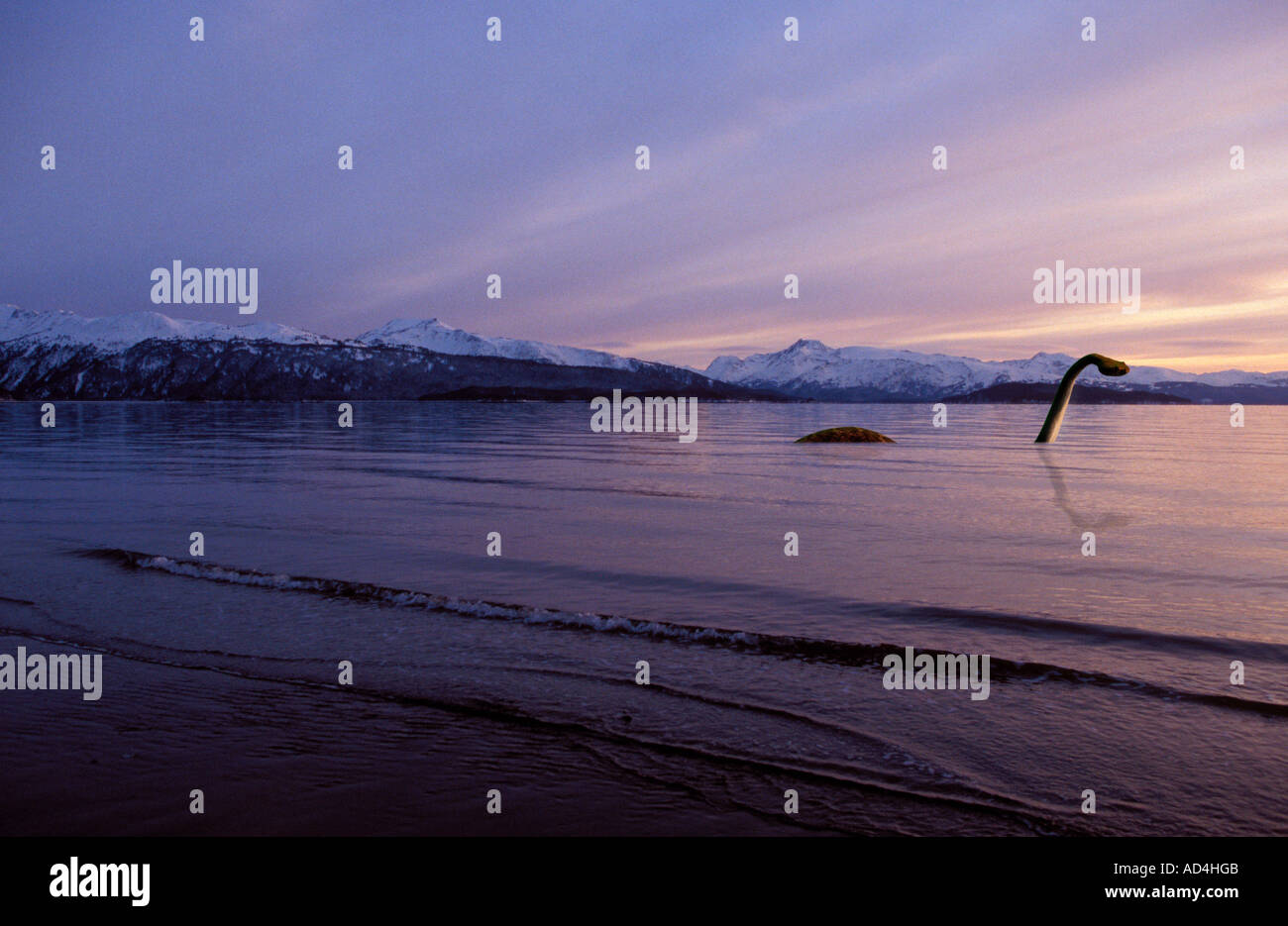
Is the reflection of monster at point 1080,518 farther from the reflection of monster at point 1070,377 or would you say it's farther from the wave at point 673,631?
the reflection of monster at point 1070,377

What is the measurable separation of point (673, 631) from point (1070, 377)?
54.4 metres

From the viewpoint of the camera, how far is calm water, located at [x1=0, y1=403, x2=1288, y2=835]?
20.5 ft

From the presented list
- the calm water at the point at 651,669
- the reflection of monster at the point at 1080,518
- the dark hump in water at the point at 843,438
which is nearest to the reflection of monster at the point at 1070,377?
the dark hump in water at the point at 843,438

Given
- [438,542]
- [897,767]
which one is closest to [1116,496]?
[438,542]

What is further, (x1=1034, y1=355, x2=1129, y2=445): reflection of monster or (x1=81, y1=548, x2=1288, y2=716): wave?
(x1=1034, y1=355, x2=1129, y2=445): reflection of monster

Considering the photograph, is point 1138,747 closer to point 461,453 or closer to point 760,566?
point 760,566

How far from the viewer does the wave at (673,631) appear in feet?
28.8

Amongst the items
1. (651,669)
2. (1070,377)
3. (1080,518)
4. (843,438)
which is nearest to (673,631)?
(651,669)

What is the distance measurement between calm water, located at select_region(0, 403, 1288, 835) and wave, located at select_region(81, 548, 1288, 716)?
59 millimetres

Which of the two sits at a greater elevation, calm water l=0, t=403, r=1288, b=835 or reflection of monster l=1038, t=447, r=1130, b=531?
reflection of monster l=1038, t=447, r=1130, b=531

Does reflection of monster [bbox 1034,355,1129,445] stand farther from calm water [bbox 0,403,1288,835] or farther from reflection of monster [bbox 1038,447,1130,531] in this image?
calm water [bbox 0,403,1288,835]

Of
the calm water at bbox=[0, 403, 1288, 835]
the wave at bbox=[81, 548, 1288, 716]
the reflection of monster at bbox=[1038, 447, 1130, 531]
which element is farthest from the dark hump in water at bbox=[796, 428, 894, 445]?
the wave at bbox=[81, 548, 1288, 716]
